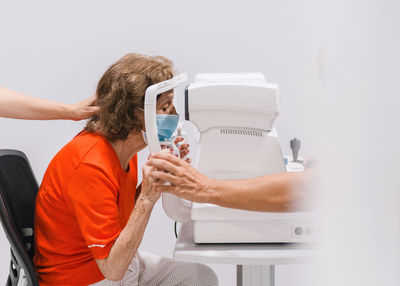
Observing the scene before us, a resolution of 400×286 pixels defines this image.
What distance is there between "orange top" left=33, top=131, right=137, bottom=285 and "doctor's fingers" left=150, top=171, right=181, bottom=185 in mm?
194

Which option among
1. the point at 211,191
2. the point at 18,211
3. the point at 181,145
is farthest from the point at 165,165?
the point at 18,211

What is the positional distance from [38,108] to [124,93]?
0.39 m

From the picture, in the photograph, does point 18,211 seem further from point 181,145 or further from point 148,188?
point 181,145

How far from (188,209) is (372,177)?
105 cm

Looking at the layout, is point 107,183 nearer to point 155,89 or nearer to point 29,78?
point 155,89

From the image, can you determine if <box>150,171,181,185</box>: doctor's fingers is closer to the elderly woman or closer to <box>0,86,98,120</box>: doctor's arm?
the elderly woman

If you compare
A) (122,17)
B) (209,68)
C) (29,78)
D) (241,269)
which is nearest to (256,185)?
(241,269)

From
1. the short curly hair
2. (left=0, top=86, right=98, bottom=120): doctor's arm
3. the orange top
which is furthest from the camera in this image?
(left=0, top=86, right=98, bottom=120): doctor's arm

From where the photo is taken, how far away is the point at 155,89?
116cm

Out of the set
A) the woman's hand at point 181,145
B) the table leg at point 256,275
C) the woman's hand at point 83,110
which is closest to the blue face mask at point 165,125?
the woman's hand at point 181,145

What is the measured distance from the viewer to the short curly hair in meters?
1.37

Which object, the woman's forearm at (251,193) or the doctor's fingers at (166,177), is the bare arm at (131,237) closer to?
the doctor's fingers at (166,177)

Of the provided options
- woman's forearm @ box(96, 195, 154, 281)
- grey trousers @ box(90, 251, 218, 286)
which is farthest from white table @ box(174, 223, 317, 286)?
grey trousers @ box(90, 251, 218, 286)

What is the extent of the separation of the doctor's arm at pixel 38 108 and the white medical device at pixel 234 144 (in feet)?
1.41
